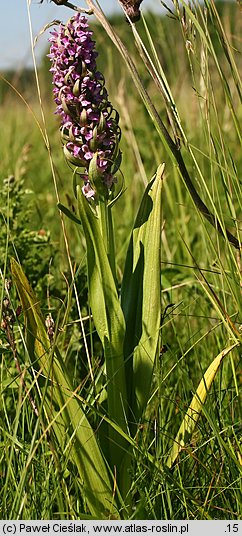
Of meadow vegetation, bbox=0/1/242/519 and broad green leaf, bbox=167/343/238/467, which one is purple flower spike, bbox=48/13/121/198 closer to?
meadow vegetation, bbox=0/1/242/519

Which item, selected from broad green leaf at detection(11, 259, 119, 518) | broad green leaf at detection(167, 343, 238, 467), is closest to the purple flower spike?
broad green leaf at detection(11, 259, 119, 518)

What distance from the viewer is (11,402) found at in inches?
63.1

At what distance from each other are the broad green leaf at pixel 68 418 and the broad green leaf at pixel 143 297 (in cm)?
10

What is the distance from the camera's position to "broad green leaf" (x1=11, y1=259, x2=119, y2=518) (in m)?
1.10

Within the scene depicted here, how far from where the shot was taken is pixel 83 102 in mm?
1078

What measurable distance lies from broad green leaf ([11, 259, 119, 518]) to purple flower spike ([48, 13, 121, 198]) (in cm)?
21

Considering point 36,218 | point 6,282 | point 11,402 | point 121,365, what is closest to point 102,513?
point 121,365

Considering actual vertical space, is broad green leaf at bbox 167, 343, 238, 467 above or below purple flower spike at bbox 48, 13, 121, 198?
below

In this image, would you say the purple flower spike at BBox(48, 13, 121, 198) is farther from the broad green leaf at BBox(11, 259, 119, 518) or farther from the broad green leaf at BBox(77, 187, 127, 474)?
the broad green leaf at BBox(11, 259, 119, 518)

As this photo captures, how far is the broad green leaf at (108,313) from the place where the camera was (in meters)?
1.11

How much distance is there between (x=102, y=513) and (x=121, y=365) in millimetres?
242

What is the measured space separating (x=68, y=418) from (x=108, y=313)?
0.57ft

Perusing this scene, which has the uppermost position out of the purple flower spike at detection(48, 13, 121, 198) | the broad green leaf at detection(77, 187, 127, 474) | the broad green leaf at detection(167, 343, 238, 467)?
the purple flower spike at detection(48, 13, 121, 198)

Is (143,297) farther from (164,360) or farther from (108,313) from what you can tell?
(164,360)
